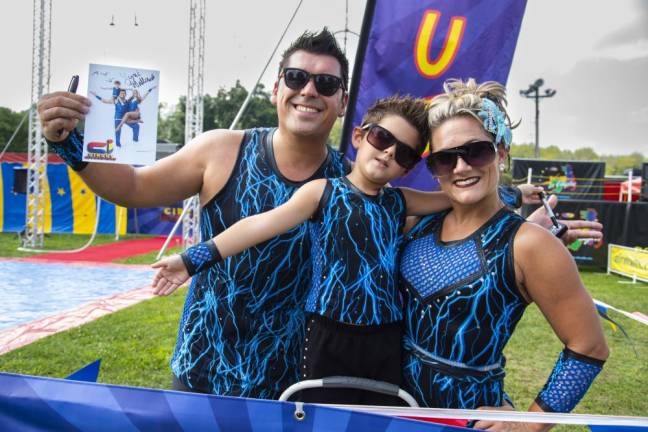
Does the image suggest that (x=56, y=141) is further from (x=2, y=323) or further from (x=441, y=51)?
(x=2, y=323)

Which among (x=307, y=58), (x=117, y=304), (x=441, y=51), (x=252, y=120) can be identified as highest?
(x=252, y=120)

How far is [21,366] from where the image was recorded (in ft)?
16.4

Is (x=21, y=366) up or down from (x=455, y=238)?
down

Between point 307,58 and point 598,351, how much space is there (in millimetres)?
1420

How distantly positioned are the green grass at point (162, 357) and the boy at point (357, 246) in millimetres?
3276

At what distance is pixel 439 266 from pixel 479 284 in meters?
0.15

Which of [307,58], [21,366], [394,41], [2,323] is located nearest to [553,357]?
[394,41]

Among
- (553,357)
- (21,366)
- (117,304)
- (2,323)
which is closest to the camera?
(21,366)

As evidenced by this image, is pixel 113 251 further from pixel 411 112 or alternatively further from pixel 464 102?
pixel 464 102

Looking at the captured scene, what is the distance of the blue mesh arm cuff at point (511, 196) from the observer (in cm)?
205

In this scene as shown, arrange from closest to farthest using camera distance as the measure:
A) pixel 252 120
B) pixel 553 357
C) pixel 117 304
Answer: pixel 553 357 → pixel 117 304 → pixel 252 120

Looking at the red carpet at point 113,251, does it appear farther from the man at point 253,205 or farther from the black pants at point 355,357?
the black pants at point 355,357

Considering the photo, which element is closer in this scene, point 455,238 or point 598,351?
point 598,351

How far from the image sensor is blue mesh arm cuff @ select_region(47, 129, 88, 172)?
68.7 inches
